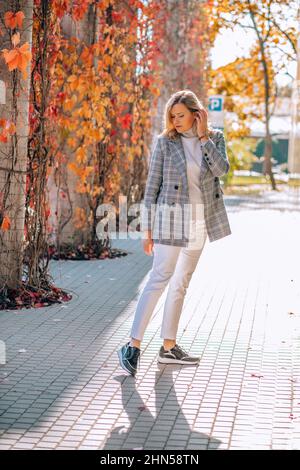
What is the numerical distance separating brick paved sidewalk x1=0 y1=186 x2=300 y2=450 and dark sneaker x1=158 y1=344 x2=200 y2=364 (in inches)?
3.4

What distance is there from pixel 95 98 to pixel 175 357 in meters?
6.02

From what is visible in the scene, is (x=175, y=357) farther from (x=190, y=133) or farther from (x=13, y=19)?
(x=13, y=19)

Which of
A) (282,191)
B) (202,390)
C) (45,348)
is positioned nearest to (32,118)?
(45,348)

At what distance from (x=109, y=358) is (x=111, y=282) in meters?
4.03

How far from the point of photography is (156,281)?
24.1ft

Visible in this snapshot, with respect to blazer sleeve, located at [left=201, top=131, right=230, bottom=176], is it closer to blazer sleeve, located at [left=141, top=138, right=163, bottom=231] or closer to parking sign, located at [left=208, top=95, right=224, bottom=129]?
blazer sleeve, located at [left=141, top=138, right=163, bottom=231]

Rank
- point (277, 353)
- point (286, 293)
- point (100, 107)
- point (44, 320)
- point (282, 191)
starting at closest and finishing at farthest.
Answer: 1. point (277, 353)
2. point (44, 320)
3. point (286, 293)
4. point (100, 107)
5. point (282, 191)

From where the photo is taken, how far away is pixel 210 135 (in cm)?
739

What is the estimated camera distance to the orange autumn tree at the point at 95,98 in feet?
41.9

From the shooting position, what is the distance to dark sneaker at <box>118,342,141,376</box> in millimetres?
7218

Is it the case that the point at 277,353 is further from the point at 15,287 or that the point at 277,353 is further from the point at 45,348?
the point at 15,287

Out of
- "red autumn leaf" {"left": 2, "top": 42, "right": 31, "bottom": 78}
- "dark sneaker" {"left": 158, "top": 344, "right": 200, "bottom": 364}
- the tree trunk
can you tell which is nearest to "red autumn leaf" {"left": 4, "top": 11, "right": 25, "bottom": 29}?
the tree trunk

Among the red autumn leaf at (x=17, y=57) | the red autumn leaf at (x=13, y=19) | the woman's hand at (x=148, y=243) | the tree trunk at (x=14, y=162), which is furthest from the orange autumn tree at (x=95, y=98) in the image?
the woman's hand at (x=148, y=243)

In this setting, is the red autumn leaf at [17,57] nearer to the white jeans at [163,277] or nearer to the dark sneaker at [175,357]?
the white jeans at [163,277]
